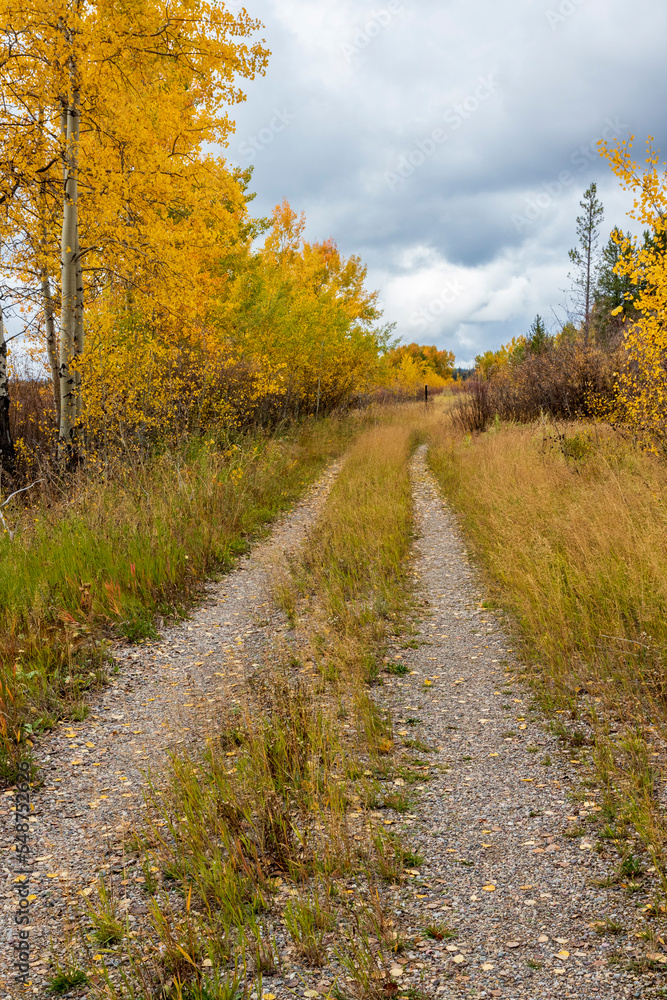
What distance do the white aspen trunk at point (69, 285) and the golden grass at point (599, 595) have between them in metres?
6.60

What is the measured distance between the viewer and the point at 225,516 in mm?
9289

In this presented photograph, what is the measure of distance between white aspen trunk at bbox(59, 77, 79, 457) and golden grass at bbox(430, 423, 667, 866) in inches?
260

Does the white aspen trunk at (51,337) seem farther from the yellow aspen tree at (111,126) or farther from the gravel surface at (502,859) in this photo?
the gravel surface at (502,859)

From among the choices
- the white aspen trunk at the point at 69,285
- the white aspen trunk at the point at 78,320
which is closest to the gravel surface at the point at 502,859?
the white aspen trunk at the point at 69,285

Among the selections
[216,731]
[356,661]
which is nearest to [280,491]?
[356,661]

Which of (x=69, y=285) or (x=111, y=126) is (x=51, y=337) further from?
(x=111, y=126)

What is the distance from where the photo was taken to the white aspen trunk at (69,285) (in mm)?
8797

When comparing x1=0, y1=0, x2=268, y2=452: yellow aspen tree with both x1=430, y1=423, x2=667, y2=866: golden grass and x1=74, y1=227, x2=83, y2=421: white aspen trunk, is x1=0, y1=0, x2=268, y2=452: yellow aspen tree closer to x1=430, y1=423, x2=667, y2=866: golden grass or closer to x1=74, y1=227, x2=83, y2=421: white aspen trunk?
x1=74, y1=227, x2=83, y2=421: white aspen trunk

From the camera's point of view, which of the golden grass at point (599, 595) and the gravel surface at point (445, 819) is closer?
the gravel surface at point (445, 819)

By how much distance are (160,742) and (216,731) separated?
404mm

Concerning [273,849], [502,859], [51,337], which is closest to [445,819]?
[502,859]

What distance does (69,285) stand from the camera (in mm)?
9172

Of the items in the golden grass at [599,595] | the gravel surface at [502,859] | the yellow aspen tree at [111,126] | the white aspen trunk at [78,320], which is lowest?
the gravel surface at [502,859]

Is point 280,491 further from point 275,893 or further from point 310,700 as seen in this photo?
point 275,893
